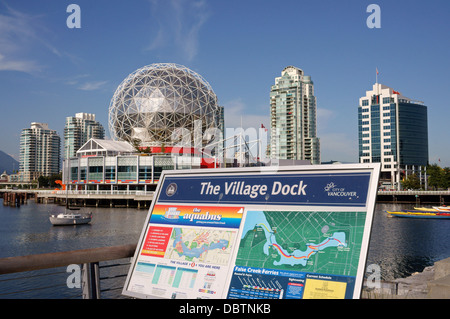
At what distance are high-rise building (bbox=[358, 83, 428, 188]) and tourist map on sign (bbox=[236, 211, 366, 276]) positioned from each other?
507ft

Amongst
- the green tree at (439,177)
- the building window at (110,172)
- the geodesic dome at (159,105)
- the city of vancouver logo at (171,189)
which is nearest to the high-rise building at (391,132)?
the green tree at (439,177)

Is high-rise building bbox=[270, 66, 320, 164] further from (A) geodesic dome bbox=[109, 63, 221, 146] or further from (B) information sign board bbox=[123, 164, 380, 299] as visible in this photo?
(B) information sign board bbox=[123, 164, 380, 299]

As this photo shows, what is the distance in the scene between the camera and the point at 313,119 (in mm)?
188250

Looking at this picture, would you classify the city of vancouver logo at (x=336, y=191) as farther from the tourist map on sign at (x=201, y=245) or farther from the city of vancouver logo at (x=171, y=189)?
the city of vancouver logo at (x=171, y=189)

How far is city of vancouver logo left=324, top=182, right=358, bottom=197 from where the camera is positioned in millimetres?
4110

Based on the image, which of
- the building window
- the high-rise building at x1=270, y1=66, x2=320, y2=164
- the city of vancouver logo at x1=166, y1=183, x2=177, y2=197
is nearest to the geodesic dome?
the building window

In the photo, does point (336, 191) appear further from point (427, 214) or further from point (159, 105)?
point (159, 105)

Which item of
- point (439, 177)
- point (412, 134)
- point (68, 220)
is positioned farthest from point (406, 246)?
point (412, 134)

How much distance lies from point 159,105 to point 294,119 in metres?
94.1

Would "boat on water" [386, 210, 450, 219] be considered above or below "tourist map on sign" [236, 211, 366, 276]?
below

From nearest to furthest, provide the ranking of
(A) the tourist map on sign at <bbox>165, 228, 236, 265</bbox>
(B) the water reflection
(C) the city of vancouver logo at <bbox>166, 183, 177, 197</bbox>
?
(A) the tourist map on sign at <bbox>165, 228, 236, 265</bbox>
(C) the city of vancouver logo at <bbox>166, 183, 177, 197</bbox>
(B) the water reflection

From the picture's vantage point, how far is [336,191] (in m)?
4.20

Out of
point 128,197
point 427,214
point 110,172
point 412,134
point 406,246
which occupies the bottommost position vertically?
point 406,246
